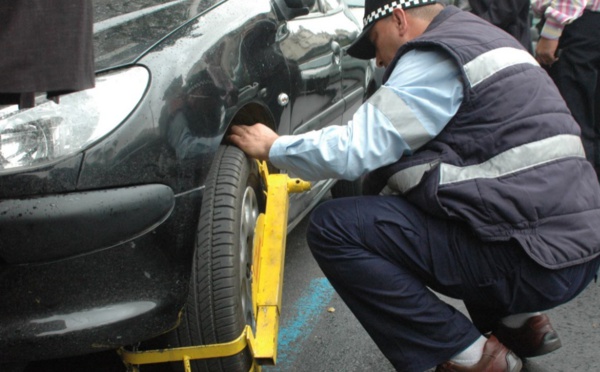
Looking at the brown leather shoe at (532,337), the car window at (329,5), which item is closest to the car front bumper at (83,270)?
the brown leather shoe at (532,337)

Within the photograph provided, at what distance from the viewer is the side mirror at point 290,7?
9.57 ft

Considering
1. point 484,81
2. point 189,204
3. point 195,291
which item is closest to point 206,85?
point 189,204

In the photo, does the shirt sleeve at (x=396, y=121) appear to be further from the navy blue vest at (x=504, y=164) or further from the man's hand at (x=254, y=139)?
the man's hand at (x=254, y=139)

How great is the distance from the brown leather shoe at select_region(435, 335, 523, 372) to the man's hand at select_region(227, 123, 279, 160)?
905 mm

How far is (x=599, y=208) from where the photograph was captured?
2.38m

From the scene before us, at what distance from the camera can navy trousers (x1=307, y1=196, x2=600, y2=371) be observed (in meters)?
A: 2.32

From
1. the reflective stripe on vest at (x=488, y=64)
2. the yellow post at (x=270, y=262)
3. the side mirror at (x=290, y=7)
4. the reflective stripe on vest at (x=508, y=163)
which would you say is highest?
the reflective stripe on vest at (x=488, y=64)

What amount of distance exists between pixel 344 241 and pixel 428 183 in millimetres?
334

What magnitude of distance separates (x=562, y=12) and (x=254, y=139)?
250cm

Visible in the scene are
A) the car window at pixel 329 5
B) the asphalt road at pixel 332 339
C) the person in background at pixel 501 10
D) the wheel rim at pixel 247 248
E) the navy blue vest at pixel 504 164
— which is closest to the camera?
the navy blue vest at pixel 504 164

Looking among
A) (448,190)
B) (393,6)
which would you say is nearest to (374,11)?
(393,6)

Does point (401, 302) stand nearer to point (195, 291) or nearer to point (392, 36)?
point (195, 291)

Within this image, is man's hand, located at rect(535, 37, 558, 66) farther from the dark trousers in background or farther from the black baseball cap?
the black baseball cap

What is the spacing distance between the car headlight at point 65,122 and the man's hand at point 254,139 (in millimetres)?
501
